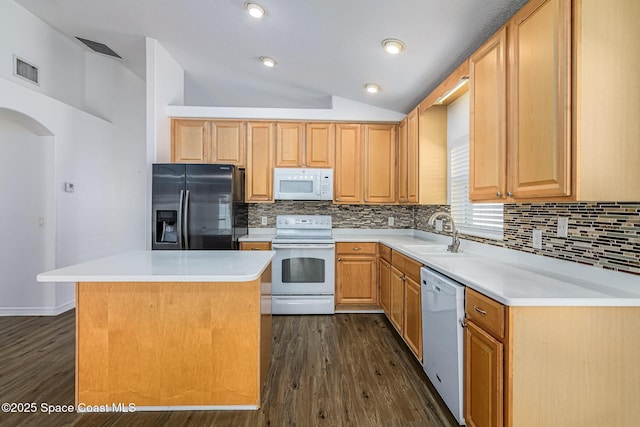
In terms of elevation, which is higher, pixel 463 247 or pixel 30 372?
pixel 463 247

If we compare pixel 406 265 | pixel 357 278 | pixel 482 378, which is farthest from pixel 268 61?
pixel 482 378

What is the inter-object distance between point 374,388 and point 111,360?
5.41 feet

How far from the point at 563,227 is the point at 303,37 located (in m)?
2.33

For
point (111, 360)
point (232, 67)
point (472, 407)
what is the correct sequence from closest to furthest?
point (472, 407), point (111, 360), point (232, 67)

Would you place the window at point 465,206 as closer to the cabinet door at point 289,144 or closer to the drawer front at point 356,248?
the drawer front at point 356,248

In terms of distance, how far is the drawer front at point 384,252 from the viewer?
325 cm

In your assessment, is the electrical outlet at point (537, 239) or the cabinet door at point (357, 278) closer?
the electrical outlet at point (537, 239)

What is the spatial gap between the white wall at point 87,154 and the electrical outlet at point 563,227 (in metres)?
4.65

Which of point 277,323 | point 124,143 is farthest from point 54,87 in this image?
point 277,323

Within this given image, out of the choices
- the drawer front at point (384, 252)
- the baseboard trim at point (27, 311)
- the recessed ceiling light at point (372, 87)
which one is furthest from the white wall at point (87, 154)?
the drawer front at point (384, 252)

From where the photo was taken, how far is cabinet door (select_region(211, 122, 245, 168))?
12.4ft

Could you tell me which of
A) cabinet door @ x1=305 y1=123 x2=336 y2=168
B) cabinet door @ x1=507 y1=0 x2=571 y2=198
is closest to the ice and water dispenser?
cabinet door @ x1=305 y1=123 x2=336 y2=168

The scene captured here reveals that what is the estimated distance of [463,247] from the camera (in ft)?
9.02

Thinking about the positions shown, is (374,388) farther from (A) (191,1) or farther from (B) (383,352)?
(A) (191,1)
